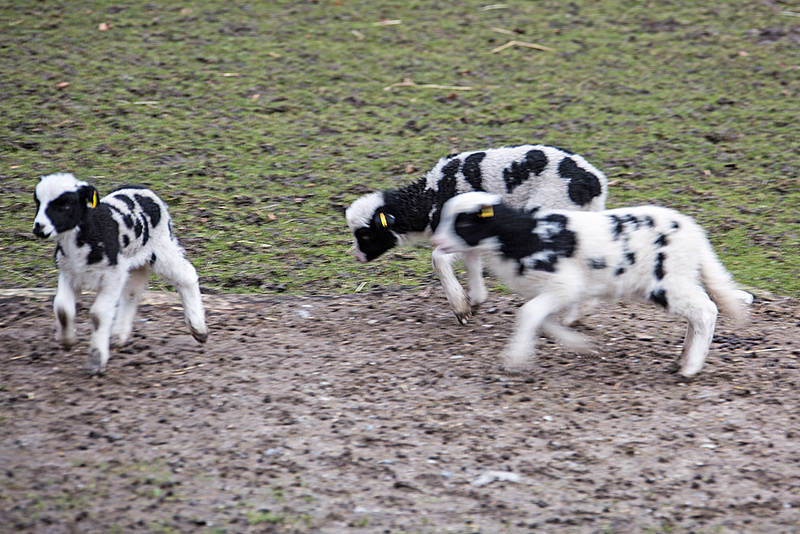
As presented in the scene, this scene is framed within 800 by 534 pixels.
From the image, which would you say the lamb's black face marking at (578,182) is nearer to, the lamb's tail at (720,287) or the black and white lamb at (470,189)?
the black and white lamb at (470,189)

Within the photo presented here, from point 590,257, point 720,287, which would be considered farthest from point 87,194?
point 720,287

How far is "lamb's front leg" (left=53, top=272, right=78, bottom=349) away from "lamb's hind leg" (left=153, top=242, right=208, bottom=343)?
23.7 inches

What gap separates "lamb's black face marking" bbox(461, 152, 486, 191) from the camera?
6.44m

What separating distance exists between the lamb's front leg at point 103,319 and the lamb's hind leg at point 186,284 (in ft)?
1.51

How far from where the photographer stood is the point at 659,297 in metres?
5.59

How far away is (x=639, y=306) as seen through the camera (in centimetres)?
689

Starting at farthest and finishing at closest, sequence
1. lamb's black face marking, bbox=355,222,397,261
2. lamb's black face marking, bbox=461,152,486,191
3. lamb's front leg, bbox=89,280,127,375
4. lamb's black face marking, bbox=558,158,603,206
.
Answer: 1. lamb's black face marking, bbox=355,222,397,261
2. lamb's black face marking, bbox=461,152,486,191
3. lamb's black face marking, bbox=558,158,603,206
4. lamb's front leg, bbox=89,280,127,375

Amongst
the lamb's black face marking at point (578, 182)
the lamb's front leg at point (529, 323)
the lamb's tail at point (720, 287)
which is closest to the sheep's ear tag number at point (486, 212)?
the lamb's front leg at point (529, 323)

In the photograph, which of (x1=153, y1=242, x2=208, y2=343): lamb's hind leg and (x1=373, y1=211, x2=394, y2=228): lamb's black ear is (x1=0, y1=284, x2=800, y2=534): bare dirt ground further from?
(x1=373, y1=211, x2=394, y2=228): lamb's black ear

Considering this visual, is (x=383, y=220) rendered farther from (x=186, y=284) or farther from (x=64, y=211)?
(x=64, y=211)

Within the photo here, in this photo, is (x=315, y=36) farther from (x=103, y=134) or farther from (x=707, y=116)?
(x=707, y=116)

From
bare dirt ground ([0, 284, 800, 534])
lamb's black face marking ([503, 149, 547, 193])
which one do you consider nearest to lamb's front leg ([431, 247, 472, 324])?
bare dirt ground ([0, 284, 800, 534])

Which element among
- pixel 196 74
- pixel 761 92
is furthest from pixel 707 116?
pixel 196 74

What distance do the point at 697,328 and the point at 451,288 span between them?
174 centimetres
